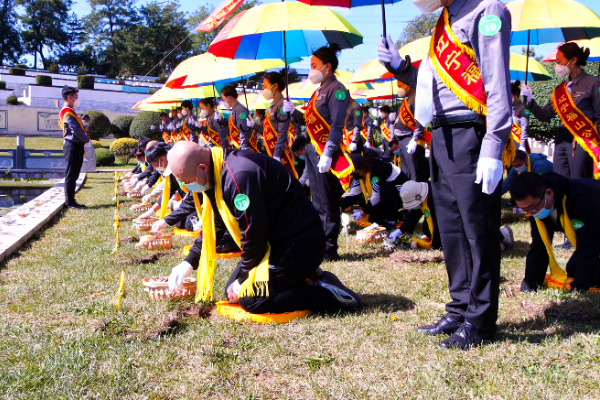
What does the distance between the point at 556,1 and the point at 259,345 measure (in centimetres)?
498

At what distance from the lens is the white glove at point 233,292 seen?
3.49 m

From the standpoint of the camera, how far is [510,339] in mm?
2953

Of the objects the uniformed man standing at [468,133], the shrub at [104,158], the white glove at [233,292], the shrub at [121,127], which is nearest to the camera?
the uniformed man standing at [468,133]

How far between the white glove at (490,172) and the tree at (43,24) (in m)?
62.9

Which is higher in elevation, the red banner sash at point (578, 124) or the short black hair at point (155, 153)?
the red banner sash at point (578, 124)

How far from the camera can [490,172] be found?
2.53m

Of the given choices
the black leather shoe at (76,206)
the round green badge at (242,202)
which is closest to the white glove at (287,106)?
the round green badge at (242,202)

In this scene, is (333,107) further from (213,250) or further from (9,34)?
(9,34)

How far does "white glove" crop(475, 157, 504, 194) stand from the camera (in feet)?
8.31

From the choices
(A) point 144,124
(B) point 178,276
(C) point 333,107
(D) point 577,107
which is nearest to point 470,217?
(B) point 178,276

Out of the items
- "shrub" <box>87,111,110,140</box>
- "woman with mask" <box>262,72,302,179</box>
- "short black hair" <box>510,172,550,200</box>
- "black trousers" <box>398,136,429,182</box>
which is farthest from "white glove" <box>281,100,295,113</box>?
"shrub" <box>87,111,110,140</box>

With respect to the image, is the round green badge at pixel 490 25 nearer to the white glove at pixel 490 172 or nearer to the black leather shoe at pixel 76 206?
the white glove at pixel 490 172

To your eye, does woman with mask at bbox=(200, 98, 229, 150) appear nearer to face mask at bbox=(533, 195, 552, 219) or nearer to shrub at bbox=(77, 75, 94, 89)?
face mask at bbox=(533, 195, 552, 219)

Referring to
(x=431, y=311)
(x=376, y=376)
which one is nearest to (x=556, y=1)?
(x=431, y=311)
